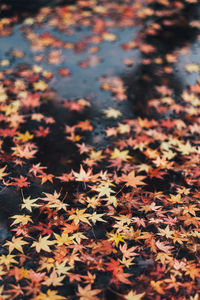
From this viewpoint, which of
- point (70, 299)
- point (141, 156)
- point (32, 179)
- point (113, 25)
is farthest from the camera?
A: point (113, 25)

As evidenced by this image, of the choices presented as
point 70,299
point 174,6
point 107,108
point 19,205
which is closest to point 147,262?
point 70,299

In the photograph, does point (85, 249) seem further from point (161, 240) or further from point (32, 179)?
point (32, 179)

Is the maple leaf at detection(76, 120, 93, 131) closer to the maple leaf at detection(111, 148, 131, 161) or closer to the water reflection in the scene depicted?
the maple leaf at detection(111, 148, 131, 161)

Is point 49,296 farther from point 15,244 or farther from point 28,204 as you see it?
point 28,204

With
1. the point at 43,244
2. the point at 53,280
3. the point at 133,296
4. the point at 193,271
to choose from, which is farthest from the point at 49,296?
the point at 193,271

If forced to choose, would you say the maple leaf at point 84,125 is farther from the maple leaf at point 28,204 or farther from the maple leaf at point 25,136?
the maple leaf at point 28,204

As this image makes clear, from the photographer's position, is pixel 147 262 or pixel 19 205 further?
pixel 19 205

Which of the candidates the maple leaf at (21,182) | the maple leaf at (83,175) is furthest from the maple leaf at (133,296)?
the maple leaf at (21,182)
